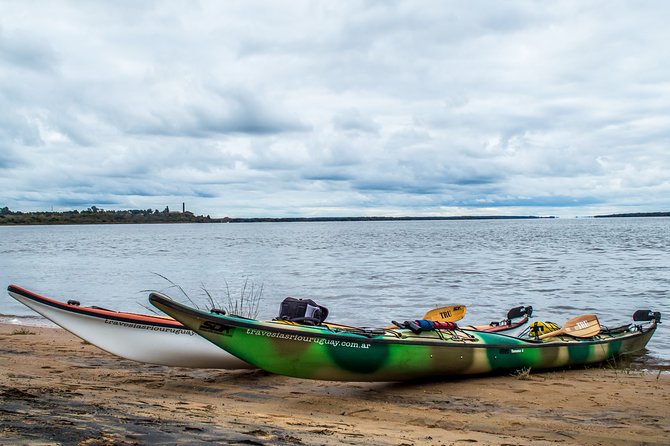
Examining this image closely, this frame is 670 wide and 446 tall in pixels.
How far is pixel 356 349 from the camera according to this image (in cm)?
749

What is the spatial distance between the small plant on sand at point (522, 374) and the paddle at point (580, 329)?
0.98 m

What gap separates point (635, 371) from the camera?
936 cm

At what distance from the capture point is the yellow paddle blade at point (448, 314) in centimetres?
977

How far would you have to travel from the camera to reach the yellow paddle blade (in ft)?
32.0

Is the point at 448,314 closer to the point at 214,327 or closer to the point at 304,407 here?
the point at 304,407

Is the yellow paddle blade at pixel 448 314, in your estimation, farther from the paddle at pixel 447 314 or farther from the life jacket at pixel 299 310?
the life jacket at pixel 299 310

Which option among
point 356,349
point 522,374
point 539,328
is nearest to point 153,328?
point 356,349

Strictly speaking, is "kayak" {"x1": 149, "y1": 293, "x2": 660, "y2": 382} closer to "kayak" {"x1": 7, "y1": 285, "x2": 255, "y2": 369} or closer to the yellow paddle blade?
the yellow paddle blade

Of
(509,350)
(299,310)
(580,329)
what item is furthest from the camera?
(580,329)

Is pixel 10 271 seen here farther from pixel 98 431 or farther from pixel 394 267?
pixel 98 431

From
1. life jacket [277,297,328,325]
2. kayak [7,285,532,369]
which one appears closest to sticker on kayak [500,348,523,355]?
life jacket [277,297,328,325]

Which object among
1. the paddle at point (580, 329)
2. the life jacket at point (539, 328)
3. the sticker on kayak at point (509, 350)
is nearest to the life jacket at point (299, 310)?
the sticker on kayak at point (509, 350)

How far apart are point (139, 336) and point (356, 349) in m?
3.03

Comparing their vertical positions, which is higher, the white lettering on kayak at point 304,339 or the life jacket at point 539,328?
the white lettering on kayak at point 304,339
